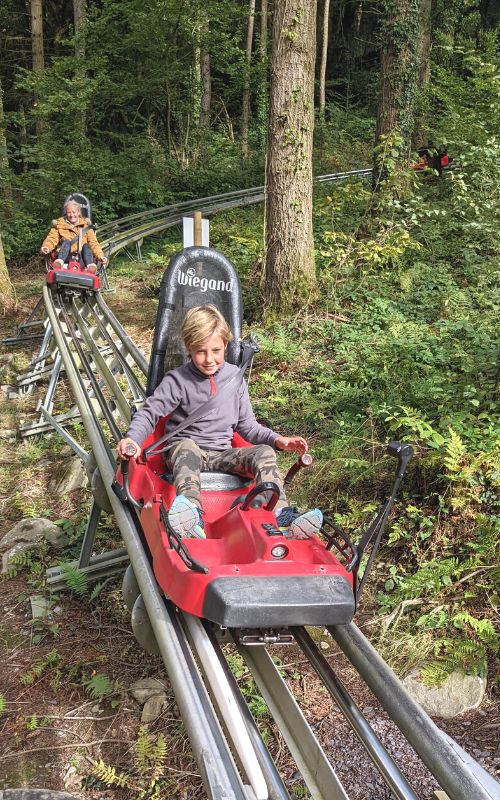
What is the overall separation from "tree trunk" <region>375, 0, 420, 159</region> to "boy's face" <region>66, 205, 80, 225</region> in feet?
14.8

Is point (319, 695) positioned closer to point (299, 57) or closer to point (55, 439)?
point (55, 439)

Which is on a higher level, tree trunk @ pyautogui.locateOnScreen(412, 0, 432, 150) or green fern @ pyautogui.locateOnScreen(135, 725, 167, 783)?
tree trunk @ pyautogui.locateOnScreen(412, 0, 432, 150)

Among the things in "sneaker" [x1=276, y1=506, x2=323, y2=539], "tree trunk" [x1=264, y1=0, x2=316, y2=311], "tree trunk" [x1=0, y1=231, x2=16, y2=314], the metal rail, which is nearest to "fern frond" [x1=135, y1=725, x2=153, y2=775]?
"sneaker" [x1=276, y1=506, x2=323, y2=539]

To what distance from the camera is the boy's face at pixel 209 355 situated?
12.3 feet

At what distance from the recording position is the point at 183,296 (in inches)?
178

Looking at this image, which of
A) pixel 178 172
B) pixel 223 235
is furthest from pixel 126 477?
pixel 178 172

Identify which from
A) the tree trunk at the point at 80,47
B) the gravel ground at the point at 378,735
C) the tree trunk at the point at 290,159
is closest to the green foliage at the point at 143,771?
the gravel ground at the point at 378,735

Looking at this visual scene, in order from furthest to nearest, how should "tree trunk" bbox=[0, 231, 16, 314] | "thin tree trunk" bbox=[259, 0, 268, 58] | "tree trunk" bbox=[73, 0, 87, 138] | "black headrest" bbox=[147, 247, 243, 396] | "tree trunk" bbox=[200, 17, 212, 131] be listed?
"thin tree trunk" bbox=[259, 0, 268, 58]
"tree trunk" bbox=[200, 17, 212, 131]
"tree trunk" bbox=[73, 0, 87, 138]
"tree trunk" bbox=[0, 231, 16, 314]
"black headrest" bbox=[147, 247, 243, 396]

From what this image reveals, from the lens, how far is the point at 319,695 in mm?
3613

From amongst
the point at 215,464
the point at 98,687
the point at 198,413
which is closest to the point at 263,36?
the point at 198,413

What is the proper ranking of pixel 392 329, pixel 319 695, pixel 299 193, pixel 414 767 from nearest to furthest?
pixel 414 767 → pixel 319 695 → pixel 392 329 → pixel 299 193

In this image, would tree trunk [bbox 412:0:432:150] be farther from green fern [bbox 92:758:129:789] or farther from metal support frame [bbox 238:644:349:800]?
green fern [bbox 92:758:129:789]

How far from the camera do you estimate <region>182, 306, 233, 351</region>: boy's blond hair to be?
12.2 feet

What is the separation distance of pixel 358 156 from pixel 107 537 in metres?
17.7
